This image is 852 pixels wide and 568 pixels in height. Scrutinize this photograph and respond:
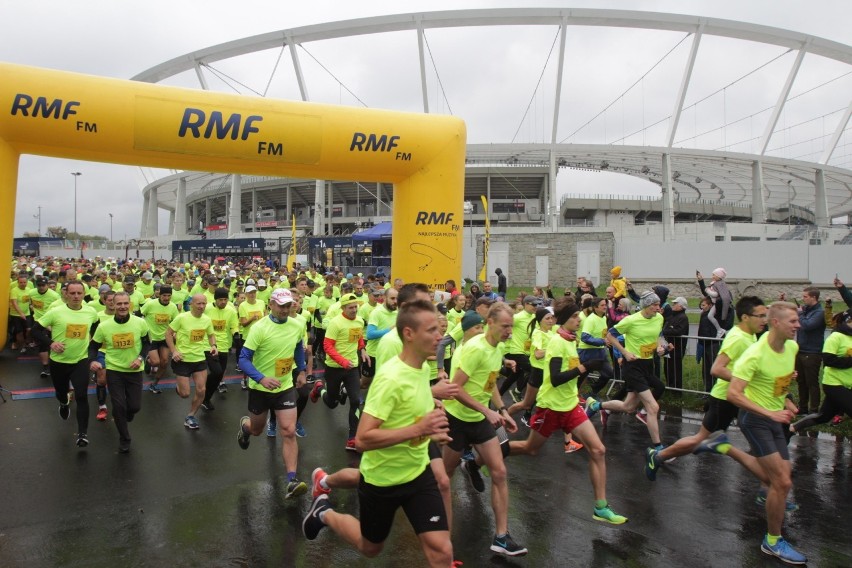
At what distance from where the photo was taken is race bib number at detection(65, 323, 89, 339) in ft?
→ 21.6

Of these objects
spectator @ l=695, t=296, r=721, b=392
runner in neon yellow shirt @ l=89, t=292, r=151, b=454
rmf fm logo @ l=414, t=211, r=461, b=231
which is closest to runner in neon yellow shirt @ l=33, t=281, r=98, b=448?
runner in neon yellow shirt @ l=89, t=292, r=151, b=454

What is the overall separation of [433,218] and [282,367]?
519cm

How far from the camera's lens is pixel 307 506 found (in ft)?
15.9

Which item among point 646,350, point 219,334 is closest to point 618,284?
point 646,350

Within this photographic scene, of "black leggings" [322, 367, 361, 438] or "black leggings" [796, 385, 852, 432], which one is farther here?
"black leggings" [322, 367, 361, 438]

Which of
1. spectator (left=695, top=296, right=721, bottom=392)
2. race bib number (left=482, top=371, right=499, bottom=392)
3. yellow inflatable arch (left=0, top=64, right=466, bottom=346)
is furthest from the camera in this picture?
spectator (left=695, top=296, right=721, bottom=392)

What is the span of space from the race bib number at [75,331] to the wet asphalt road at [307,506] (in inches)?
49.1

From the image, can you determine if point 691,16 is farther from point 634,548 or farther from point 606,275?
point 634,548

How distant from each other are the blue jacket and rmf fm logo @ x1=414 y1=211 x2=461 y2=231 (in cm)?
563

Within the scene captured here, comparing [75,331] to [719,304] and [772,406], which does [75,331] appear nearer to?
[772,406]

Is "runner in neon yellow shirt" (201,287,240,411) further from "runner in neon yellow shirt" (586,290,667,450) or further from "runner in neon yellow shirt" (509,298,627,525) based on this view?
"runner in neon yellow shirt" (586,290,667,450)

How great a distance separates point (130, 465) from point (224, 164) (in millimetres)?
5071

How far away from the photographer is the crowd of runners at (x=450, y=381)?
3.12 m

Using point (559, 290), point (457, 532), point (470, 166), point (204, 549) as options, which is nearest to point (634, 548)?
point (457, 532)
